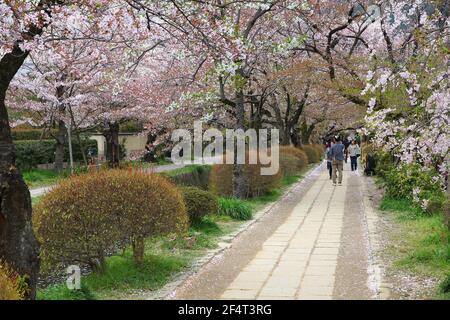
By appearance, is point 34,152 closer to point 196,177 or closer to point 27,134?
point 27,134

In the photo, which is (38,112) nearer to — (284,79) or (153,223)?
(284,79)

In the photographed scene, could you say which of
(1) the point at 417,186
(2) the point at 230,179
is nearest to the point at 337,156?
(2) the point at 230,179

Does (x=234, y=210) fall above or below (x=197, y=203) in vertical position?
below

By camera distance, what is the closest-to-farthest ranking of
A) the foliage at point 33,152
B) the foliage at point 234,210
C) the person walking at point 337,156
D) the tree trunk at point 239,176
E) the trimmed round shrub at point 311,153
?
the foliage at point 234,210 < the tree trunk at point 239,176 < the person walking at point 337,156 < the foliage at point 33,152 < the trimmed round shrub at point 311,153

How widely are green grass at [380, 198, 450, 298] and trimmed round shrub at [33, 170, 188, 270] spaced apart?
330cm

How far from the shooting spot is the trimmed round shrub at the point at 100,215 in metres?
6.57

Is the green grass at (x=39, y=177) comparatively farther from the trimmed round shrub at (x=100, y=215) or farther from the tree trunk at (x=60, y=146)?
the trimmed round shrub at (x=100, y=215)

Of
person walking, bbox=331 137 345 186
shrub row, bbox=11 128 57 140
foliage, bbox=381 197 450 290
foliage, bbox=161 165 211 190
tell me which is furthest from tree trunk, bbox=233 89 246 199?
shrub row, bbox=11 128 57 140

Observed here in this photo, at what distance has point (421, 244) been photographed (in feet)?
29.3

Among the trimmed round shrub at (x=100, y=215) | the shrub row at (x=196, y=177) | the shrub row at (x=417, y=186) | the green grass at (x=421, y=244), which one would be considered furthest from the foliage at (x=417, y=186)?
the shrub row at (x=196, y=177)

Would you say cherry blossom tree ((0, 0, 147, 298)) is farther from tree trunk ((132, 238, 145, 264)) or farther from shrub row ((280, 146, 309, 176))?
shrub row ((280, 146, 309, 176))

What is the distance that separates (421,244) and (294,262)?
2.33 metres

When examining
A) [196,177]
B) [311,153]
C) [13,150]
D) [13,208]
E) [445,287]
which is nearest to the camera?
[13,208]

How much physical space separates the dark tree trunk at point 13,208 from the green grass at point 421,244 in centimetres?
431
